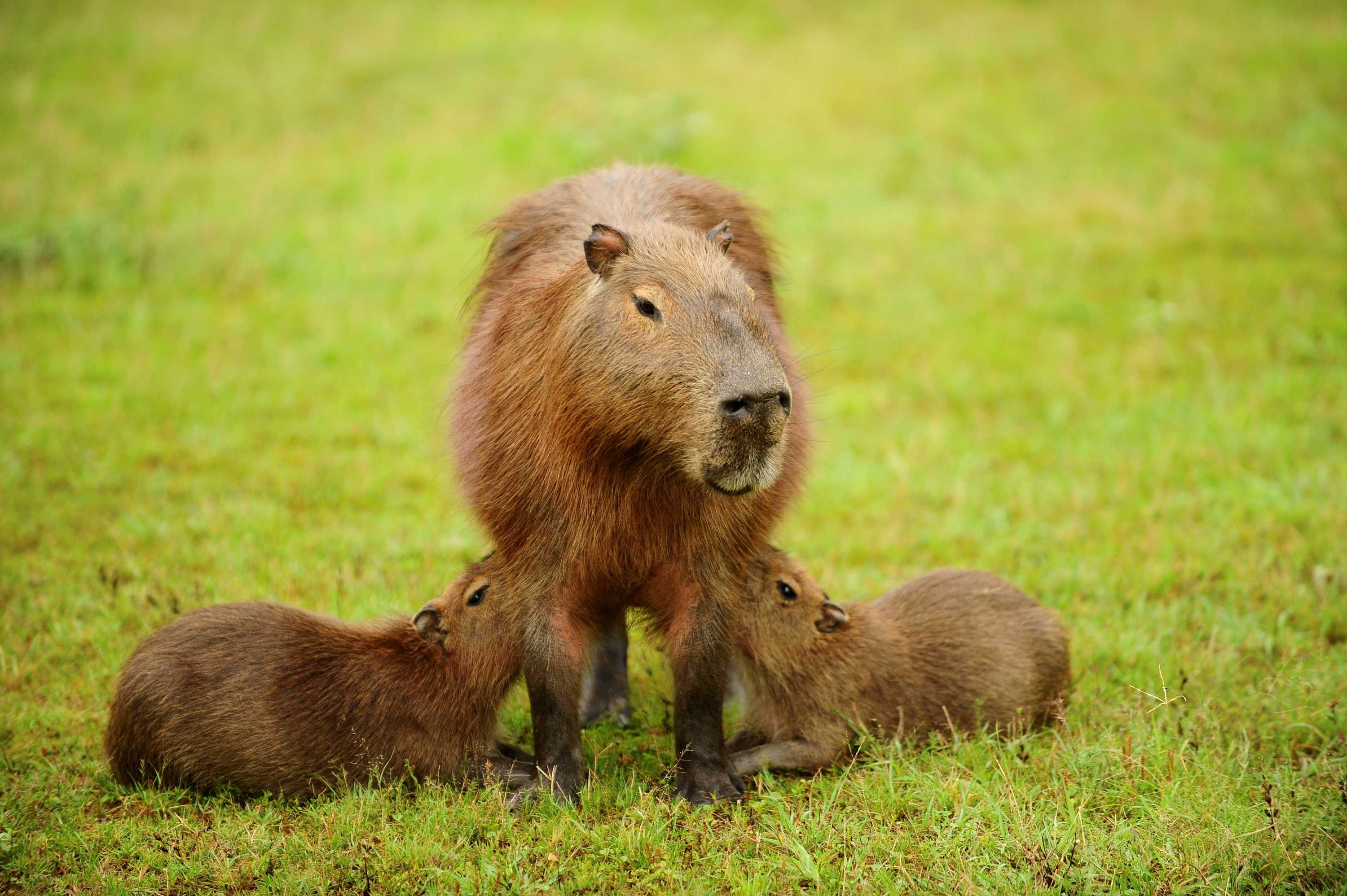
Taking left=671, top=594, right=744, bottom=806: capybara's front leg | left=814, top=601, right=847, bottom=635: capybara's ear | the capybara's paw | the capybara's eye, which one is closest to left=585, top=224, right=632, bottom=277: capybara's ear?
the capybara's eye

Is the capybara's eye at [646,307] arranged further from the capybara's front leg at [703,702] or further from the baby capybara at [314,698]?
the baby capybara at [314,698]

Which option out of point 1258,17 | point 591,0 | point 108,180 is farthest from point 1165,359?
point 591,0

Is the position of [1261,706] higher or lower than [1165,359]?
lower

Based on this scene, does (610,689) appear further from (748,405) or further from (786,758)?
(748,405)

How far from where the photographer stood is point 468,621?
4.28m

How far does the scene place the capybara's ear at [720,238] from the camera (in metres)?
3.82

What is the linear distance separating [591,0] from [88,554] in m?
10.8

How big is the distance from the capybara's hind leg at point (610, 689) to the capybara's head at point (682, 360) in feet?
4.61

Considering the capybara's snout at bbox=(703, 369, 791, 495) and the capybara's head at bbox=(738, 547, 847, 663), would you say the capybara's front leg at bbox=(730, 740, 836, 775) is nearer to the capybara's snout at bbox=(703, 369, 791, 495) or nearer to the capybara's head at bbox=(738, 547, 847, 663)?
the capybara's head at bbox=(738, 547, 847, 663)

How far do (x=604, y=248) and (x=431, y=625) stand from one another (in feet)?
4.99

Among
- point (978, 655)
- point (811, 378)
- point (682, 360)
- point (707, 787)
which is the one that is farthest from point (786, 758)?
point (811, 378)

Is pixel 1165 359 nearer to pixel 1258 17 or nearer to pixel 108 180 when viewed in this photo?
pixel 1258 17

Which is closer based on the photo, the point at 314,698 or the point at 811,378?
the point at 314,698

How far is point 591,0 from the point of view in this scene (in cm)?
1458
